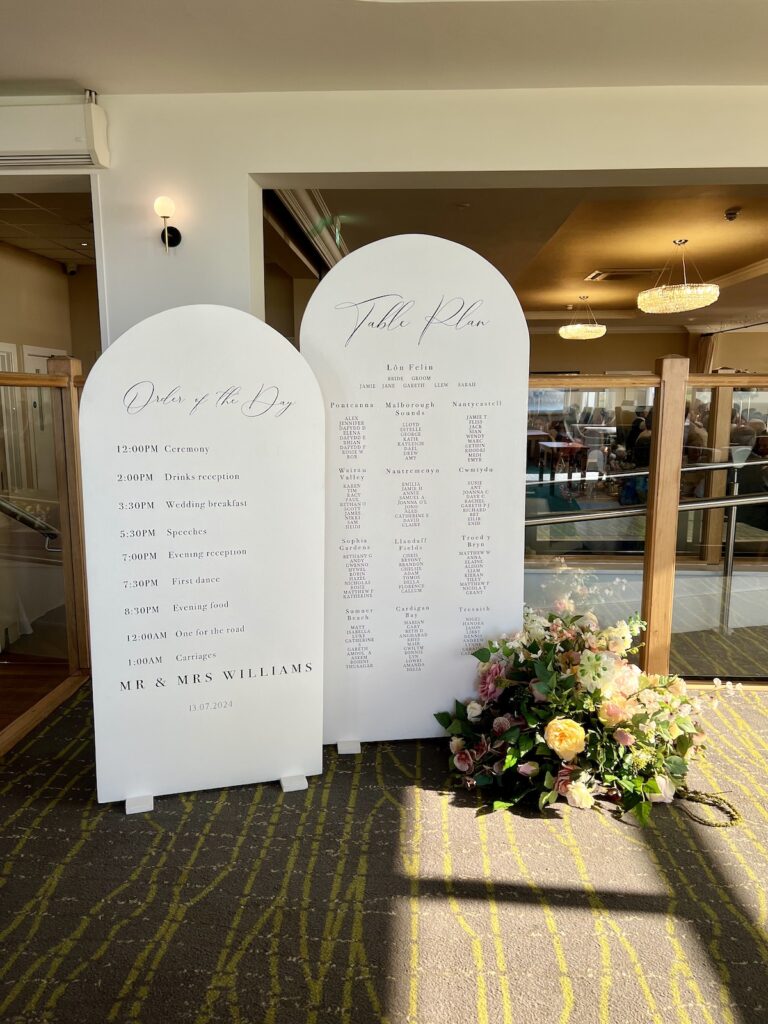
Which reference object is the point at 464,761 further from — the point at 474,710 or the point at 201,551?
the point at 201,551

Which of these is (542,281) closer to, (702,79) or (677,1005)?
(702,79)

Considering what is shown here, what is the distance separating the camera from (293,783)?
2533 mm

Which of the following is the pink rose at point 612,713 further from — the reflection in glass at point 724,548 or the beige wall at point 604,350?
the beige wall at point 604,350

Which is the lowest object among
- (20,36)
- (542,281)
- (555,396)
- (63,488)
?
(63,488)

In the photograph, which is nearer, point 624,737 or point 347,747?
point 624,737

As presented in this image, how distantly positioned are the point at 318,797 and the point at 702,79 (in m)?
3.97

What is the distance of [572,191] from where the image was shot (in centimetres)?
520

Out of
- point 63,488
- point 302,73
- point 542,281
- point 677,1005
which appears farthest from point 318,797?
point 542,281

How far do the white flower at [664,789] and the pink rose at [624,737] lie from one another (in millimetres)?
162

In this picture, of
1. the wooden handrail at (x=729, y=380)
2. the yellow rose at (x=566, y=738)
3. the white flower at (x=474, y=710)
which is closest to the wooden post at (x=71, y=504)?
the white flower at (x=474, y=710)

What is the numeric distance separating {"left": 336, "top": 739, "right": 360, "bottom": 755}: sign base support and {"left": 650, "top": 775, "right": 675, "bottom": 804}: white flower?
3.62 ft

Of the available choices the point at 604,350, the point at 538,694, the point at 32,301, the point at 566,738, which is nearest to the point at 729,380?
the point at 538,694

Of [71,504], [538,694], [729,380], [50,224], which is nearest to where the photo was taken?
[538,694]

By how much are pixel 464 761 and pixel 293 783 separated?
629 mm
